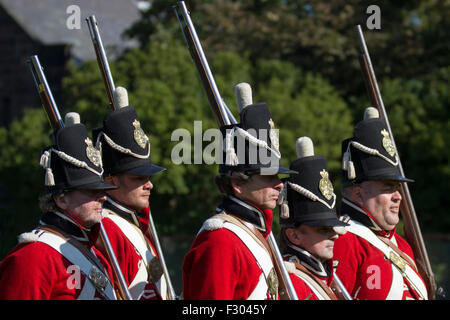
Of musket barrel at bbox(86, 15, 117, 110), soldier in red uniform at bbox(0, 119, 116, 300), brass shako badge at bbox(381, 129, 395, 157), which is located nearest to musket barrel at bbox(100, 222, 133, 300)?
soldier in red uniform at bbox(0, 119, 116, 300)

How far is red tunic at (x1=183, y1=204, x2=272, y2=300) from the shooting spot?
4.11 metres

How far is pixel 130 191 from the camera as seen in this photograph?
5.48 meters

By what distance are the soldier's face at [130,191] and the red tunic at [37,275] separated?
3.72ft

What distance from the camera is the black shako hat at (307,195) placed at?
502 centimetres

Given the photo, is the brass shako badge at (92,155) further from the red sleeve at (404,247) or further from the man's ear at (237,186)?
the red sleeve at (404,247)

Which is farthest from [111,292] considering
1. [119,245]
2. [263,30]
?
[263,30]

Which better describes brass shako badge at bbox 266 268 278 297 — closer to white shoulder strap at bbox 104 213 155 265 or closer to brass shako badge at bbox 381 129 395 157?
white shoulder strap at bbox 104 213 155 265

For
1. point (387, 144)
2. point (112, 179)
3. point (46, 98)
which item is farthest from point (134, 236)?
point (387, 144)

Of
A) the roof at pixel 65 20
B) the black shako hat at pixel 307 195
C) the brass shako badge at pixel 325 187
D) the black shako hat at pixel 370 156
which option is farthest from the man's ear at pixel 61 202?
the roof at pixel 65 20

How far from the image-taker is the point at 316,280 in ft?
16.5

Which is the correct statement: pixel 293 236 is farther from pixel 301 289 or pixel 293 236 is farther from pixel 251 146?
pixel 251 146

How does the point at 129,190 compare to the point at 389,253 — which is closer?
the point at 129,190

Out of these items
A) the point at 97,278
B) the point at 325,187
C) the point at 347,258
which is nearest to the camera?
the point at 97,278

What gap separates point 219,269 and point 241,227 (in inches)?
14.5
